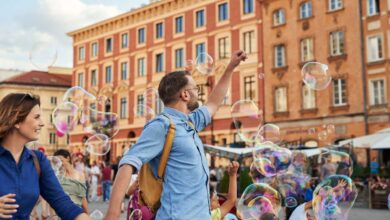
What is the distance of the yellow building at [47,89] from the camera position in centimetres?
6062

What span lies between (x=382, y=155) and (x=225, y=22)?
14279 mm

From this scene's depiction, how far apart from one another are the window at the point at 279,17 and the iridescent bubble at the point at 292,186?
22.2m

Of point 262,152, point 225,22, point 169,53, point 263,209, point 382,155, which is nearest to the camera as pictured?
point 263,209

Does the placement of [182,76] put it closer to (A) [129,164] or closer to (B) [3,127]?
(A) [129,164]

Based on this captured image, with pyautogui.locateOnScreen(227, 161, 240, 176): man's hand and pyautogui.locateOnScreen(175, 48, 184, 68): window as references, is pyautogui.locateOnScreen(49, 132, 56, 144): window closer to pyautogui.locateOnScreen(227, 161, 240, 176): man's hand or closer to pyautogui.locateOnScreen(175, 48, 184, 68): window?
pyautogui.locateOnScreen(175, 48, 184, 68): window

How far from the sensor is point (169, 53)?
39469mm

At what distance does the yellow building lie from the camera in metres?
60.6

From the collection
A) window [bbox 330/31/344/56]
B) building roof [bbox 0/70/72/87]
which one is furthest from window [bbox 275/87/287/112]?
building roof [bbox 0/70/72/87]

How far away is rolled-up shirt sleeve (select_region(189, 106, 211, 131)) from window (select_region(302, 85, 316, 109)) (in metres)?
27.0

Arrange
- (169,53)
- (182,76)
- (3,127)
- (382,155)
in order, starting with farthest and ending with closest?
(169,53)
(382,155)
(182,76)
(3,127)

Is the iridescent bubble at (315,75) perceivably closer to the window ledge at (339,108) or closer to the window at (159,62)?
the window ledge at (339,108)

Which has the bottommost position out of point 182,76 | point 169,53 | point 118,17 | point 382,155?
point 382,155

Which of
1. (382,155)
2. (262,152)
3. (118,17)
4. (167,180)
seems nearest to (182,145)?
(167,180)


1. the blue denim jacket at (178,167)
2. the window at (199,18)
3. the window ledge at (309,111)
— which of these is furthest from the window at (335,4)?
the blue denim jacket at (178,167)
